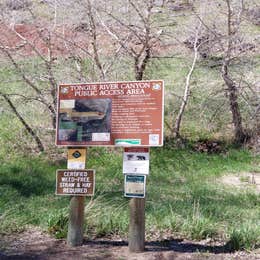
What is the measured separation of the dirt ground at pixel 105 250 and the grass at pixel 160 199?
7.4 inches

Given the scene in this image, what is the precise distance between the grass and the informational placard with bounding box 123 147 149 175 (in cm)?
116

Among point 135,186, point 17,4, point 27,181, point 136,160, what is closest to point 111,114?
point 136,160

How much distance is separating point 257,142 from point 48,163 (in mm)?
5254

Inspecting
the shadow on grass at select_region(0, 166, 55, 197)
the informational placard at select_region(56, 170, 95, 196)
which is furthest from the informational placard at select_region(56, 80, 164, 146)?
the shadow on grass at select_region(0, 166, 55, 197)

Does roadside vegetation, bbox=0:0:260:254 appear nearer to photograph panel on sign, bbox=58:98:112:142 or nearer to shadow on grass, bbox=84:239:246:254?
shadow on grass, bbox=84:239:246:254

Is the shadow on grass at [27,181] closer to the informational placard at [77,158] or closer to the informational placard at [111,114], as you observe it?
the informational placard at [77,158]

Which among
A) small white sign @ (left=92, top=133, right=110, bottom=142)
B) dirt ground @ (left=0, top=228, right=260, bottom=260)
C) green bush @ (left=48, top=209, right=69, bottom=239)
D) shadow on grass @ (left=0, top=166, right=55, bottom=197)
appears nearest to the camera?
dirt ground @ (left=0, top=228, right=260, bottom=260)

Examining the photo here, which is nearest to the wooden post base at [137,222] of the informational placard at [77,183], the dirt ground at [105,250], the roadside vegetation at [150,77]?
the dirt ground at [105,250]

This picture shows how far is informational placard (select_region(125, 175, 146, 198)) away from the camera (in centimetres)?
589

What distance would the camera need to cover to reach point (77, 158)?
6203 mm

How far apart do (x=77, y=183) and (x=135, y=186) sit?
29.3 inches

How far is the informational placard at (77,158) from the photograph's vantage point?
6176 mm

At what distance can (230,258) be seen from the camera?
18.8 ft

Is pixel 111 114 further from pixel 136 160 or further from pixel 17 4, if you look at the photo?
pixel 17 4
